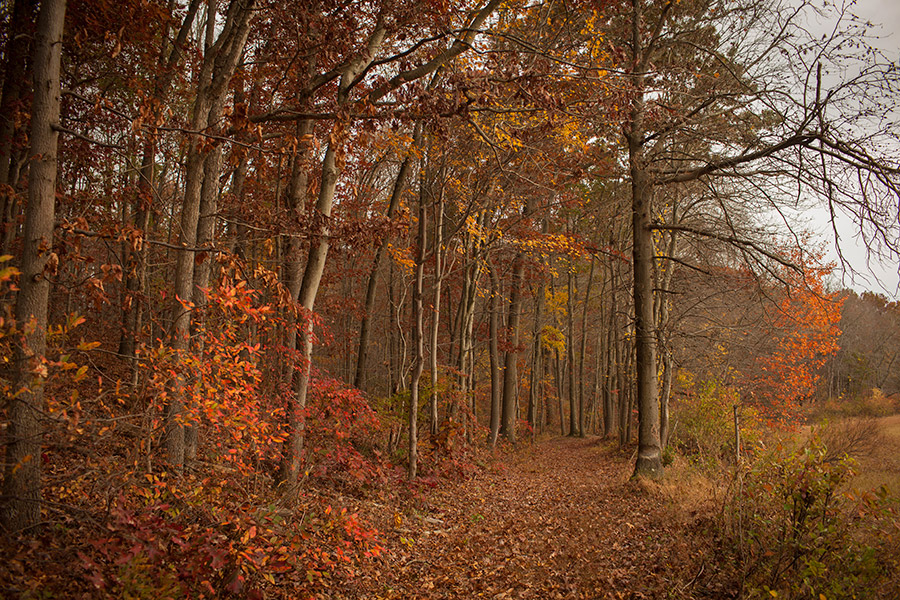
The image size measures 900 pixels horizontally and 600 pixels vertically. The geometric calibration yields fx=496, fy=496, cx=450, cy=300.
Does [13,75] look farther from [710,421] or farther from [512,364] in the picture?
[710,421]

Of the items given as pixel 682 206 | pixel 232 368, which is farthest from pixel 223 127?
pixel 682 206

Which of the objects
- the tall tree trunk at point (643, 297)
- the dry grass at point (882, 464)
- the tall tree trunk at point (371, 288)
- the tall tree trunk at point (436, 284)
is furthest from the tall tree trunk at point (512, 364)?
the dry grass at point (882, 464)

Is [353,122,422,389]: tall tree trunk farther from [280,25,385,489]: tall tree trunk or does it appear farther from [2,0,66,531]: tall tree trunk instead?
A: [2,0,66,531]: tall tree trunk

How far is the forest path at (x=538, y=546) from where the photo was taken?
511 cm

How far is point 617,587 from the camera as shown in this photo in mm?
4996

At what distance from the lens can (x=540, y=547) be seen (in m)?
6.38

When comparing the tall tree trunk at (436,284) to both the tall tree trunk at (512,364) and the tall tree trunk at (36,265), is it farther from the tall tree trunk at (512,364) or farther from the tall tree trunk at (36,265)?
the tall tree trunk at (36,265)

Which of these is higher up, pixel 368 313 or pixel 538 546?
pixel 368 313

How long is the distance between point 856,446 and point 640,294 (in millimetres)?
5236

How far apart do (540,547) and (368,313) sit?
9065 mm

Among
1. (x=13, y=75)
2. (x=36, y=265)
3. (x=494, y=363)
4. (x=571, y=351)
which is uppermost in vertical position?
(x=13, y=75)

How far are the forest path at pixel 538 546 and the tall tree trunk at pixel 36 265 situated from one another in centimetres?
306

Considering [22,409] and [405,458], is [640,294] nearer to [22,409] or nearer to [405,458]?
[405,458]

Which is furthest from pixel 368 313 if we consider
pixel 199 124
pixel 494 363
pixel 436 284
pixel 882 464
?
pixel 882 464
